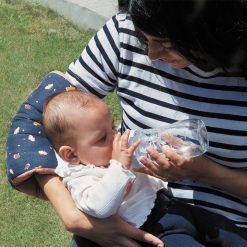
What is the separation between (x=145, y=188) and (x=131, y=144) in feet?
0.51

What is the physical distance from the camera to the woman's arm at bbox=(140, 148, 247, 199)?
1.74 metres

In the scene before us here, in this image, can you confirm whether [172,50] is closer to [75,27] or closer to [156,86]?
[156,86]

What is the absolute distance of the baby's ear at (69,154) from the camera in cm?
192

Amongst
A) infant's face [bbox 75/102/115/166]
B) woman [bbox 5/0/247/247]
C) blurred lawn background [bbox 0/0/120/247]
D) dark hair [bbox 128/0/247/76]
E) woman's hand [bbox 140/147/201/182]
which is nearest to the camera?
Answer: dark hair [bbox 128/0/247/76]

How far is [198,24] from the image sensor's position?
5.10 ft

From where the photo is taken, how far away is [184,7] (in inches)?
60.1

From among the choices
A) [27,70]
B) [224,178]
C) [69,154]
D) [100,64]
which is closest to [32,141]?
[69,154]

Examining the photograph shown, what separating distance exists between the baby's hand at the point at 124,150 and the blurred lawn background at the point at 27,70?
1463 millimetres

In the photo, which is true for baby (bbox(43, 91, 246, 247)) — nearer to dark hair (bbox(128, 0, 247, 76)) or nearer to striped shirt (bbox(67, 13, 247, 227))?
striped shirt (bbox(67, 13, 247, 227))

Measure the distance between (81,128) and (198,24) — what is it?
546 millimetres

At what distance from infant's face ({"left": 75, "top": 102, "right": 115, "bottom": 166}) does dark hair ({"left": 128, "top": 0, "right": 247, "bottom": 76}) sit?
39 centimetres

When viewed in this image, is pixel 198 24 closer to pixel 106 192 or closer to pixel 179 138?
pixel 179 138

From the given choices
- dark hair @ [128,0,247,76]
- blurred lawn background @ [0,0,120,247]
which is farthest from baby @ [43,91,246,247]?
blurred lawn background @ [0,0,120,247]

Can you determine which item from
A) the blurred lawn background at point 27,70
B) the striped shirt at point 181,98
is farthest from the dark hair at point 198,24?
the blurred lawn background at point 27,70
